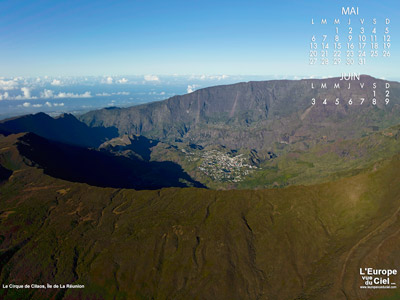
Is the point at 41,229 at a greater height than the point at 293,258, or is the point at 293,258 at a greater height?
the point at 41,229

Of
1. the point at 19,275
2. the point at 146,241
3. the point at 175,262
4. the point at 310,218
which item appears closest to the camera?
the point at 19,275

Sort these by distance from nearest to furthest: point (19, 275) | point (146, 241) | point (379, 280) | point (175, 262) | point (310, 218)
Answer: point (379, 280), point (19, 275), point (175, 262), point (146, 241), point (310, 218)

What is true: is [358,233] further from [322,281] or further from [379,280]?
[322,281]

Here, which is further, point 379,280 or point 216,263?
point 216,263

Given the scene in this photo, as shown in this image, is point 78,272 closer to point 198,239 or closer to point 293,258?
point 198,239

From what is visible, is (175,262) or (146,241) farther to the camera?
(146,241)

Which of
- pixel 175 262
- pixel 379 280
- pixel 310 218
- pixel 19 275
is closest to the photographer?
pixel 379 280

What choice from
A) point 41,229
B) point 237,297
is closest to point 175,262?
point 237,297

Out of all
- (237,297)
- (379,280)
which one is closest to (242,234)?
(237,297)

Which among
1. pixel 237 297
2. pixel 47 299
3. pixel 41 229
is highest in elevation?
pixel 41 229
